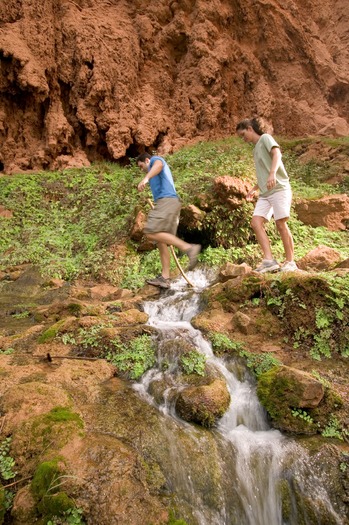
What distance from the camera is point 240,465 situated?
3.17m

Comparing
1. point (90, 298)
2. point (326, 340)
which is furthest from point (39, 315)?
point (326, 340)

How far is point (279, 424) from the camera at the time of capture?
348 centimetres

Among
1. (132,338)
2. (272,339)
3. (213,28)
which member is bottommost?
(132,338)

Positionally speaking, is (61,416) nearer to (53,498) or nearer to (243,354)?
(53,498)

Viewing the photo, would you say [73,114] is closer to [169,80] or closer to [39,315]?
[169,80]

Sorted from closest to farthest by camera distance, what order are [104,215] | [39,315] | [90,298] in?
1. [39,315]
2. [90,298]
3. [104,215]

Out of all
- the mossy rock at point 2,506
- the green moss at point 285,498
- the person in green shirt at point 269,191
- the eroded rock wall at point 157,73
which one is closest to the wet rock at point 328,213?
the person in green shirt at point 269,191

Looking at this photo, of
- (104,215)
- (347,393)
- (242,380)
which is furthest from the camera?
(104,215)

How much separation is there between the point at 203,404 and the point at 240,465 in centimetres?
58

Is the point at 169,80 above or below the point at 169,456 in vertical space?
above

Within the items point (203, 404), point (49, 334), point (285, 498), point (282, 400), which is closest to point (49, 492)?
point (203, 404)

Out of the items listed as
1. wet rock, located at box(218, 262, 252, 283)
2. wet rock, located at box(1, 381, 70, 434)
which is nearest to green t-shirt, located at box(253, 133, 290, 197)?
wet rock, located at box(218, 262, 252, 283)

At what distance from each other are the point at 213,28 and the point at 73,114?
22.7ft

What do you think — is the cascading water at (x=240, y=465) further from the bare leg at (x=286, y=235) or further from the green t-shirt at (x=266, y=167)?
the green t-shirt at (x=266, y=167)
